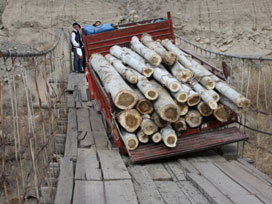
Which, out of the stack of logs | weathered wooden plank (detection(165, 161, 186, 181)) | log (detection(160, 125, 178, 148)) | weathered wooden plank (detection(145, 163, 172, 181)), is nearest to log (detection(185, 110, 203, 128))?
the stack of logs

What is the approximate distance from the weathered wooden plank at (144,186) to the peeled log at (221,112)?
1.39 metres

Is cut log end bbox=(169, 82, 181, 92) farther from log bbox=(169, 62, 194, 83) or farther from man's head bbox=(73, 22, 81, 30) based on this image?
man's head bbox=(73, 22, 81, 30)

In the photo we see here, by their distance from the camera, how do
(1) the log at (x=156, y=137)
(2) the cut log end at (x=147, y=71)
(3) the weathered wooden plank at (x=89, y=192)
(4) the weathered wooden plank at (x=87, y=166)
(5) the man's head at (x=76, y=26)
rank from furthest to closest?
(5) the man's head at (x=76, y=26) < (2) the cut log end at (x=147, y=71) < (1) the log at (x=156, y=137) < (4) the weathered wooden plank at (x=87, y=166) < (3) the weathered wooden plank at (x=89, y=192)

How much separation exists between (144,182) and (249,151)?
5.63m

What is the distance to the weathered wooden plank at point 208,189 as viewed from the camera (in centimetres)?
343

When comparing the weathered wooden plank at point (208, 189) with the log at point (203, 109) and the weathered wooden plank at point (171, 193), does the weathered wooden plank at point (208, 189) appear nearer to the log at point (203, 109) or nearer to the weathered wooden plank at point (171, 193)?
the weathered wooden plank at point (171, 193)

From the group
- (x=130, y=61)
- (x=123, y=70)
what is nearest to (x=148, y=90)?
(x=123, y=70)

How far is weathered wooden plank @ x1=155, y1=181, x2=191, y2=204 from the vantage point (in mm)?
3582

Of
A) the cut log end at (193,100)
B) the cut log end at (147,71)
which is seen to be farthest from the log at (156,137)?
the cut log end at (147,71)

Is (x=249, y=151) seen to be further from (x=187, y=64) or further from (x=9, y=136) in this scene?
(x=9, y=136)

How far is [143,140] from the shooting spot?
4605 millimetres

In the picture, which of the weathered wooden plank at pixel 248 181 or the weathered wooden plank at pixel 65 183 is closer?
the weathered wooden plank at pixel 65 183

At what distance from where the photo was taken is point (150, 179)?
410 cm

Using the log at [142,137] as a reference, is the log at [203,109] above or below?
above
